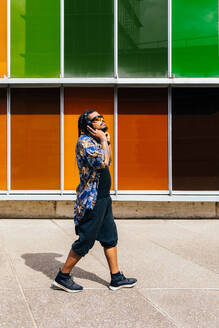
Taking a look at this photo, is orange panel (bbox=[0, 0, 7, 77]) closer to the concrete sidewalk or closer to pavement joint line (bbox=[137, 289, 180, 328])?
the concrete sidewalk

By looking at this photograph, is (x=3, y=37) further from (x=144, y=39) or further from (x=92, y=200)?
(x=92, y=200)

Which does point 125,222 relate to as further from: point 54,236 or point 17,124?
point 17,124

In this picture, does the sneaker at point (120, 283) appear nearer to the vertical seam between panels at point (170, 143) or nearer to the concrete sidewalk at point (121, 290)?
the concrete sidewalk at point (121, 290)

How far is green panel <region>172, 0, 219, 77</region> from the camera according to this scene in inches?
407

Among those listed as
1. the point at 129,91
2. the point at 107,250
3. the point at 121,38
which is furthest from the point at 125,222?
the point at 107,250

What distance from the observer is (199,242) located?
7.60 meters

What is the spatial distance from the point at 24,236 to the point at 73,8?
549cm

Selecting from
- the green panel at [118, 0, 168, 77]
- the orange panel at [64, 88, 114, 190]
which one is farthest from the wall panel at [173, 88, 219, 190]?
the orange panel at [64, 88, 114, 190]

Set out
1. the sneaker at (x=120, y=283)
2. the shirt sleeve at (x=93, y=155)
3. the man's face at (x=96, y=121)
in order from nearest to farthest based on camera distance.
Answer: the shirt sleeve at (x=93, y=155) → the man's face at (x=96, y=121) → the sneaker at (x=120, y=283)

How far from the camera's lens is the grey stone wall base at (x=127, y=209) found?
402 inches

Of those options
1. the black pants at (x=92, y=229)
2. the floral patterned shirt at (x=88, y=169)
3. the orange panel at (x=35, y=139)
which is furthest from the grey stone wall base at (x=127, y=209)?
the floral patterned shirt at (x=88, y=169)

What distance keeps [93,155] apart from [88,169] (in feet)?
0.59

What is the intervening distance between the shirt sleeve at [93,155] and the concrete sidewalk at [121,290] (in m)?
1.36

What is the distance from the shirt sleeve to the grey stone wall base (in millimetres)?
5764
